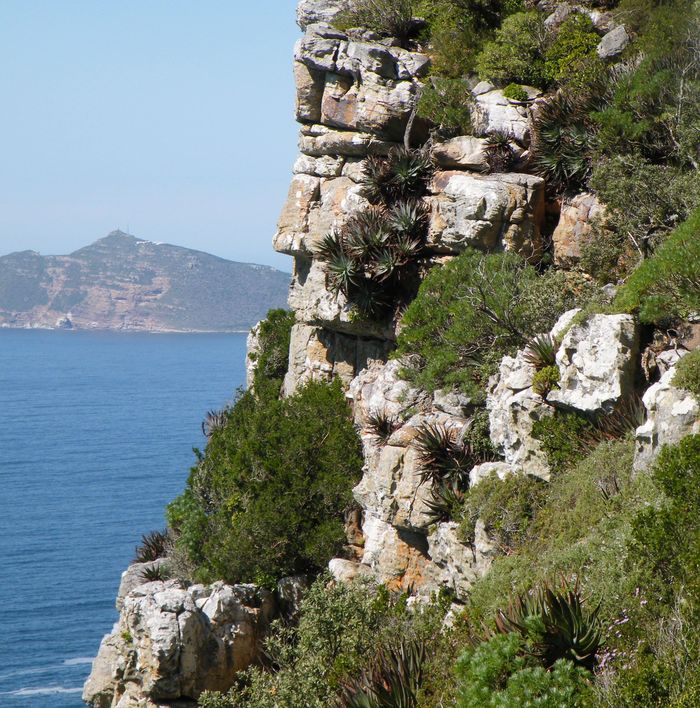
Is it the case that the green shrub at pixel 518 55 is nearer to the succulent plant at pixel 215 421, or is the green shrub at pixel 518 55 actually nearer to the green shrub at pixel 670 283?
the green shrub at pixel 670 283

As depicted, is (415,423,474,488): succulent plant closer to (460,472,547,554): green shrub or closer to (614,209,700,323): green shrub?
(460,472,547,554): green shrub

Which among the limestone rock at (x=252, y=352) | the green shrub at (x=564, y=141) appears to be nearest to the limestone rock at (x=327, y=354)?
the limestone rock at (x=252, y=352)

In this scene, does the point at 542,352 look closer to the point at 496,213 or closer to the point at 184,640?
the point at 496,213

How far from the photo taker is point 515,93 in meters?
26.3

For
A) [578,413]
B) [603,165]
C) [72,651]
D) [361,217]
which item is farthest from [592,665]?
[72,651]

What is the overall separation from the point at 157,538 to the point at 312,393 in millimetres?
9093

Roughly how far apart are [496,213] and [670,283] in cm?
842

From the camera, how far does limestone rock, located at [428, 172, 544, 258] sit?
79.2ft

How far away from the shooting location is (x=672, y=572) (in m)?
10.2

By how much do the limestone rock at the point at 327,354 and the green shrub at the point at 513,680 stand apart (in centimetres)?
1763

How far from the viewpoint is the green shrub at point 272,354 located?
111 feet

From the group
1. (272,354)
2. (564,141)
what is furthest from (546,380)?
(272,354)

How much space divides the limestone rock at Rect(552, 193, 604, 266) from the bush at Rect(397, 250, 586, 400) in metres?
0.81

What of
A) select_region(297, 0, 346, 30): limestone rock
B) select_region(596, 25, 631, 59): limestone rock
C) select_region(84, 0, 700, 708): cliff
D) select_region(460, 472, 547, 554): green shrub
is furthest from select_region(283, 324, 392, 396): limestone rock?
select_region(297, 0, 346, 30): limestone rock
